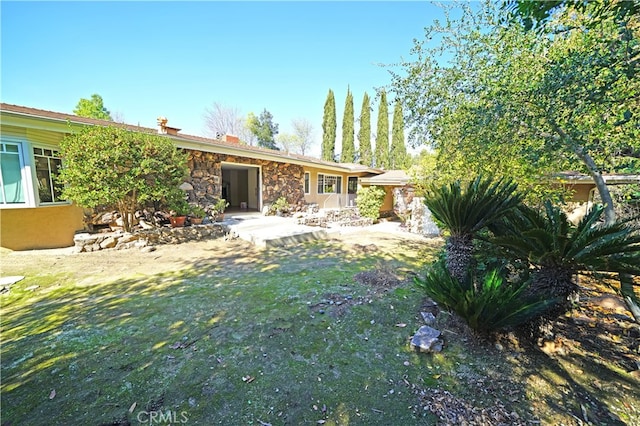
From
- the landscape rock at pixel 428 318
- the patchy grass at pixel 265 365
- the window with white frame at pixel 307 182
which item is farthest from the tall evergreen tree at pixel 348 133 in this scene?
the landscape rock at pixel 428 318

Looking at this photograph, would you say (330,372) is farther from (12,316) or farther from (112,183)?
(112,183)

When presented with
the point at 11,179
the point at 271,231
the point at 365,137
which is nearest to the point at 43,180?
the point at 11,179

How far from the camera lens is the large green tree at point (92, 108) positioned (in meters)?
20.6

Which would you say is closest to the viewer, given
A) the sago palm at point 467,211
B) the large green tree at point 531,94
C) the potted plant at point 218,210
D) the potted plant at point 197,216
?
the large green tree at point 531,94

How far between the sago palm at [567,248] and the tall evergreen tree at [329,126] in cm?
2826

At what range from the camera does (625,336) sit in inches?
129

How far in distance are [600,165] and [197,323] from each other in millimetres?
6673

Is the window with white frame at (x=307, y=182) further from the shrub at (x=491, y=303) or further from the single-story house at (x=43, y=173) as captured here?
the shrub at (x=491, y=303)

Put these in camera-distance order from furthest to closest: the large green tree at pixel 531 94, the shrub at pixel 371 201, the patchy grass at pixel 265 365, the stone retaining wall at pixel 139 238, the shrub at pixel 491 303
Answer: the shrub at pixel 371 201 < the stone retaining wall at pixel 139 238 < the large green tree at pixel 531 94 < the shrub at pixel 491 303 < the patchy grass at pixel 265 365

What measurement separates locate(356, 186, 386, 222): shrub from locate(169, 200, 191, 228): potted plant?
31.2 ft

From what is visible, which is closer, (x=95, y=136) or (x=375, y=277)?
(x=375, y=277)

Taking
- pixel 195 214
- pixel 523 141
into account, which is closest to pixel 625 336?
pixel 523 141

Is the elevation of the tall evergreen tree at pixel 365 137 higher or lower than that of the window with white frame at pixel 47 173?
higher

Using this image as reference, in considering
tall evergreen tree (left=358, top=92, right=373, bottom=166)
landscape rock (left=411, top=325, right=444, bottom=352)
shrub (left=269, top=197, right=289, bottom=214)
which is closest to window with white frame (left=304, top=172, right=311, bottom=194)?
shrub (left=269, top=197, right=289, bottom=214)
